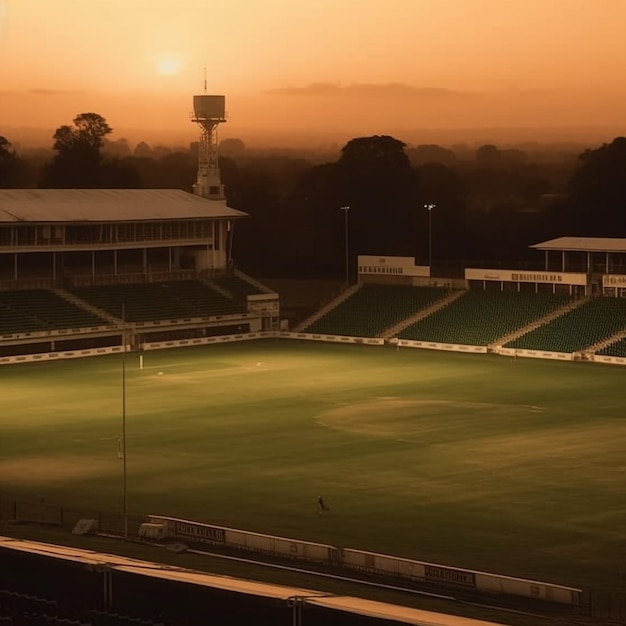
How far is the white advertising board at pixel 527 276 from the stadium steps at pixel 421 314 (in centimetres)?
151

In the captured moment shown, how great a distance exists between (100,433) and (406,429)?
12.0m

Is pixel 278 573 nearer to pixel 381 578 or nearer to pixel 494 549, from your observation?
pixel 381 578

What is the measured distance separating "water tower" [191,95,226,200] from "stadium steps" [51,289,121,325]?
18.9 m

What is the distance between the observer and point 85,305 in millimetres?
91250

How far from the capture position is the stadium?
37312mm

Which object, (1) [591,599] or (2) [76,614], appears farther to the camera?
(1) [591,599]

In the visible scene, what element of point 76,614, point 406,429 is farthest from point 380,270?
point 76,614

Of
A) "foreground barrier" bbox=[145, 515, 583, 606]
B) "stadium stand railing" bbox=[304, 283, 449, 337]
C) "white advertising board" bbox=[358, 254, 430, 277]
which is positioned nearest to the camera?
"foreground barrier" bbox=[145, 515, 583, 606]

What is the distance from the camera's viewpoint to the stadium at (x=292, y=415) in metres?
37.3

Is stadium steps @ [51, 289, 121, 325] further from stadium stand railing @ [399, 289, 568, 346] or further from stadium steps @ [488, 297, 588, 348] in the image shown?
stadium steps @ [488, 297, 588, 348]

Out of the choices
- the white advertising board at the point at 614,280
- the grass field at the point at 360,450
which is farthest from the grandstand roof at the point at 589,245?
the grass field at the point at 360,450

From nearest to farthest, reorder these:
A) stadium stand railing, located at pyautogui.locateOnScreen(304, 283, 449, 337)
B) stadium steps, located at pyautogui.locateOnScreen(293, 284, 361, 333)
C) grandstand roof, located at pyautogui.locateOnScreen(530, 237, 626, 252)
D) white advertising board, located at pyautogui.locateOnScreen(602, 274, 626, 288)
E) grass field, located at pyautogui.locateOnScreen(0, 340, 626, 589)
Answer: grass field, located at pyautogui.locateOnScreen(0, 340, 626, 589) → grandstand roof, located at pyautogui.locateOnScreen(530, 237, 626, 252) → white advertising board, located at pyautogui.locateOnScreen(602, 274, 626, 288) → stadium stand railing, located at pyautogui.locateOnScreen(304, 283, 449, 337) → stadium steps, located at pyautogui.locateOnScreen(293, 284, 361, 333)

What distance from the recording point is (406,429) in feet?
194

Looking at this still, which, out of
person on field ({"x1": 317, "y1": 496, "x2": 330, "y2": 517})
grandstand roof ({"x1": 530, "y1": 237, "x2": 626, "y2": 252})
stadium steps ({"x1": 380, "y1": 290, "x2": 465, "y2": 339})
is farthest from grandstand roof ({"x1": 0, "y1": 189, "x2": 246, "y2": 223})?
person on field ({"x1": 317, "y1": 496, "x2": 330, "y2": 517})
